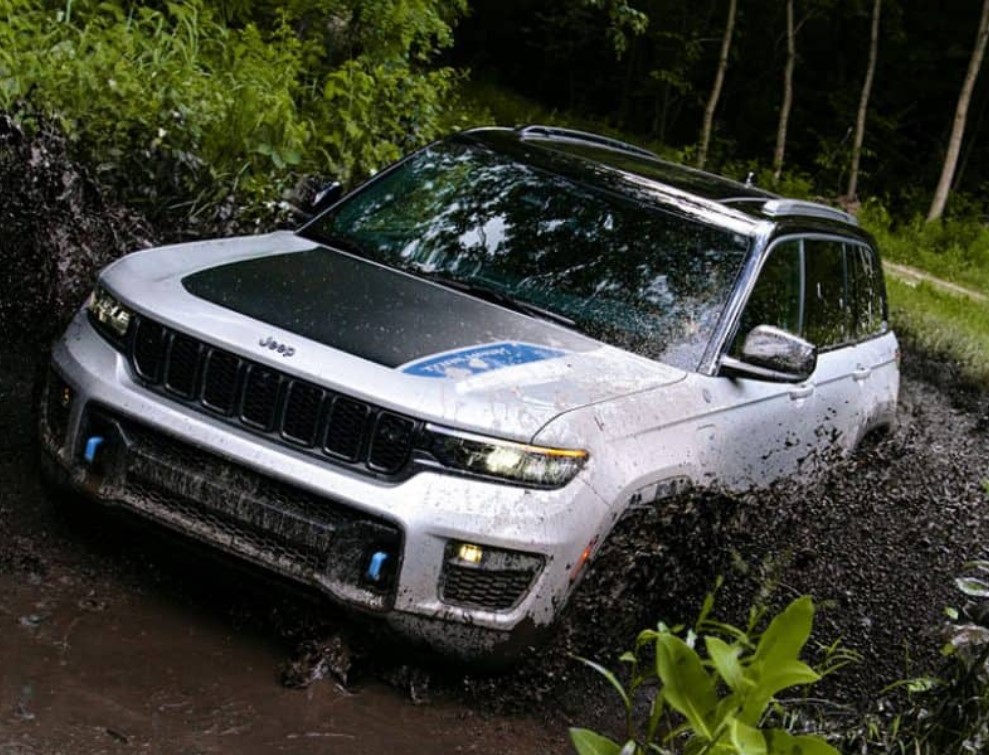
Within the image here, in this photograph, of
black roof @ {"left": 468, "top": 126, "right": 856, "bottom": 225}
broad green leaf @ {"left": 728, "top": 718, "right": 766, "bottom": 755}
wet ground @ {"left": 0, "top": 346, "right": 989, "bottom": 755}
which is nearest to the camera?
broad green leaf @ {"left": 728, "top": 718, "right": 766, "bottom": 755}

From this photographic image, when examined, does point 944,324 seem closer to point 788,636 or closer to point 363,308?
point 363,308

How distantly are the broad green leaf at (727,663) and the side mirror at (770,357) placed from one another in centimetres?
217

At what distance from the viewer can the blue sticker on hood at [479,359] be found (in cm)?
407

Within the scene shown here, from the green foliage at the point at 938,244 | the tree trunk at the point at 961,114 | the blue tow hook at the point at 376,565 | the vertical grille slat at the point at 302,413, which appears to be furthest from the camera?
the tree trunk at the point at 961,114

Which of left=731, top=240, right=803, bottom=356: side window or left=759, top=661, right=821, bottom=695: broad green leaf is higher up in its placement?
left=731, top=240, right=803, bottom=356: side window

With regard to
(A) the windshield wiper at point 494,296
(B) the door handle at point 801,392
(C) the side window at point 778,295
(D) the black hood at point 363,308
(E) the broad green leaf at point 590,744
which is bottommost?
(E) the broad green leaf at point 590,744

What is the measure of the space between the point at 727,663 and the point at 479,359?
1603 mm

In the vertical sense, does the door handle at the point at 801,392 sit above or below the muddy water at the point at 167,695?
above

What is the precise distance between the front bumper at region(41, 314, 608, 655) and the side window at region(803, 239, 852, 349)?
7.46 feet

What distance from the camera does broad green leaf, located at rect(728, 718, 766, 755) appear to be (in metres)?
2.78

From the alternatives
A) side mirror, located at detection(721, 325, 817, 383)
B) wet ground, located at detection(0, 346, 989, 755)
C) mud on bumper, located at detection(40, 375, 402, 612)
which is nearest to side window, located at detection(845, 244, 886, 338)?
wet ground, located at detection(0, 346, 989, 755)

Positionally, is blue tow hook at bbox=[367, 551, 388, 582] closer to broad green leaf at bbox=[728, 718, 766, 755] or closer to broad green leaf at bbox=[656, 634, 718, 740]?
broad green leaf at bbox=[656, 634, 718, 740]

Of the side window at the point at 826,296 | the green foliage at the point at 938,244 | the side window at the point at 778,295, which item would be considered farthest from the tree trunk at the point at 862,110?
the side window at the point at 778,295

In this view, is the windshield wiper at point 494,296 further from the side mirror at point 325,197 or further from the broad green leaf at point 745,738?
the broad green leaf at point 745,738
